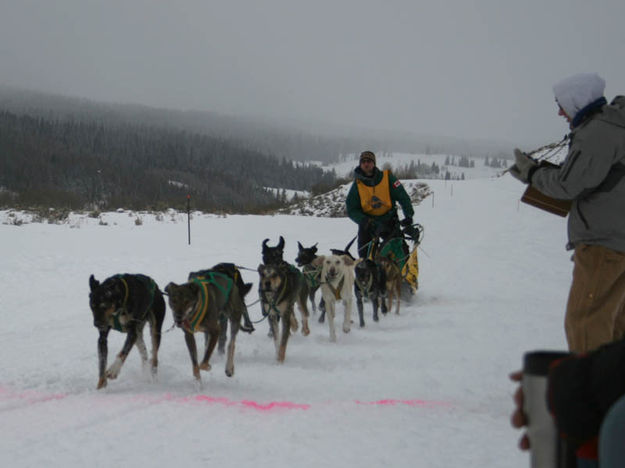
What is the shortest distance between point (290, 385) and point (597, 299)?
2577 millimetres

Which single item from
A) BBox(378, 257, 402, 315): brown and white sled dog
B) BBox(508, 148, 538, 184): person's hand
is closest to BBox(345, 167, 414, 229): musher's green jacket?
BBox(378, 257, 402, 315): brown and white sled dog

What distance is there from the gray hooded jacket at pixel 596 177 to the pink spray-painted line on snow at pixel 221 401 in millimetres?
1642

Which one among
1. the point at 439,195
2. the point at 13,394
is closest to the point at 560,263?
the point at 13,394

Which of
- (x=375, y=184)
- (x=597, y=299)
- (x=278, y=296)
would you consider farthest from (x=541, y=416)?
(x=375, y=184)

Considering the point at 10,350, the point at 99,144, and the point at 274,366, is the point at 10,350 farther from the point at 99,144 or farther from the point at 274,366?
the point at 99,144

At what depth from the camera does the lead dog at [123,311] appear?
4.29 metres

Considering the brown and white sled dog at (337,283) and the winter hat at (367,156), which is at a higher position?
the winter hat at (367,156)

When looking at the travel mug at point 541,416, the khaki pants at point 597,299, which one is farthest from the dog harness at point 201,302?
the travel mug at point 541,416

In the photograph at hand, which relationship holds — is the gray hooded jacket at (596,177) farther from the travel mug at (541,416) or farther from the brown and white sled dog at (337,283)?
the brown and white sled dog at (337,283)

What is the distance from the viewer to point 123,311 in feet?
14.7

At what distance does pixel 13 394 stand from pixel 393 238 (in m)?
5.57

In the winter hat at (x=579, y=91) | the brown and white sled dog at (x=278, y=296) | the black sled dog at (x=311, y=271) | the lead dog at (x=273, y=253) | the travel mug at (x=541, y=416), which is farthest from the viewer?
the black sled dog at (x=311, y=271)

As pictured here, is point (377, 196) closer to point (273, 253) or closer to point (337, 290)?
point (337, 290)

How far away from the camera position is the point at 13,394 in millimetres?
4055
